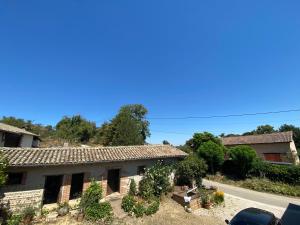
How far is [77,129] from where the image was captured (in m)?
56.9

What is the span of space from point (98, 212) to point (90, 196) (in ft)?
4.05

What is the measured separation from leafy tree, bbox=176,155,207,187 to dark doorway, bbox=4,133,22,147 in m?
21.3

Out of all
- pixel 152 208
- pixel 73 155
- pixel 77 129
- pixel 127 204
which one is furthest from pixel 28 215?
pixel 77 129

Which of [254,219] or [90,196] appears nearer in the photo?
[254,219]

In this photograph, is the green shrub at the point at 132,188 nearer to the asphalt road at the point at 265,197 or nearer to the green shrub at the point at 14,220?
the green shrub at the point at 14,220

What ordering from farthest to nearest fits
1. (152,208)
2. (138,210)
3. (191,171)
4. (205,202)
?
(191,171) → (205,202) → (152,208) → (138,210)

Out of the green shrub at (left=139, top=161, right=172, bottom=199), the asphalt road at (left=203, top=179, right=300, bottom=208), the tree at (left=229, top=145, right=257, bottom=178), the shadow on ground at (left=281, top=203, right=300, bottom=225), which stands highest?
the tree at (left=229, top=145, right=257, bottom=178)

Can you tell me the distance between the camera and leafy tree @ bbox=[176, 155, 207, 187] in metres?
16.9

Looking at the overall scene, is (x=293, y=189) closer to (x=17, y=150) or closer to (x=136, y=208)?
(x=136, y=208)

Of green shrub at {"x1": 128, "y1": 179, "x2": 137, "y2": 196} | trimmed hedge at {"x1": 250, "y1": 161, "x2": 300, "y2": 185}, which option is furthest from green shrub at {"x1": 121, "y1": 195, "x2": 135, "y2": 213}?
trimmed hedge at {"x1": 250, "y1": 161, "x2": 300, "y2": 185}

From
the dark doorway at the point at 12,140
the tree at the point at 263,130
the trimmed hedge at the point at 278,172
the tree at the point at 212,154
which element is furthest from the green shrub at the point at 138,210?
the tree at the point at 263,130

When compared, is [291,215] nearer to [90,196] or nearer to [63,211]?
[90,196]

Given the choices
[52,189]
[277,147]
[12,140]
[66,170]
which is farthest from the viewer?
[277,147]

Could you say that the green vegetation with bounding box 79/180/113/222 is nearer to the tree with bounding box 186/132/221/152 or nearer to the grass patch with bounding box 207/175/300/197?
the grass patch with bounding box 207/175/300/197
